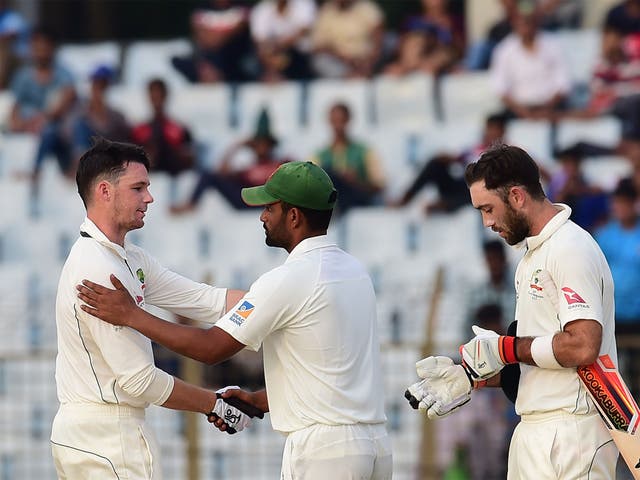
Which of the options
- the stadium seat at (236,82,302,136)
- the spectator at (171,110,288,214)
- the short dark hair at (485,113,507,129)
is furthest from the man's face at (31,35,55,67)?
the short dark hair at (485,113,507,129)

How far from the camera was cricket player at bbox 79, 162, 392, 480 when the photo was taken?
5.44 meters

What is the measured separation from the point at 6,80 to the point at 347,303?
33.1ft

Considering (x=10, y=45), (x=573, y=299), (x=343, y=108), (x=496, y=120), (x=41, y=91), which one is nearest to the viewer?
(x=573, y=299)

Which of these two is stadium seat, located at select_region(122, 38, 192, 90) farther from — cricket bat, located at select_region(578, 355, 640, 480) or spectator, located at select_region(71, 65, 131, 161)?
cricket bat, located at select_region(578, 355, 640, 480)

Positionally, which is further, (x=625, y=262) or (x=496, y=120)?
(x=496, y=120)

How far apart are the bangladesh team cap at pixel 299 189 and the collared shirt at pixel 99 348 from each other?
0.65 m

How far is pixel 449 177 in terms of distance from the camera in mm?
12055

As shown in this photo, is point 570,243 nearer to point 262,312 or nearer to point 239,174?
point 262,312

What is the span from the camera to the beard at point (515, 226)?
218 inches

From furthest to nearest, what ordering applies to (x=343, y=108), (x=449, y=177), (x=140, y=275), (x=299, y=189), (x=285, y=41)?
(x=285, y=41), (x=343, y=108), (x=449, y=177), (x=140, y=275), (x=299, y=189)

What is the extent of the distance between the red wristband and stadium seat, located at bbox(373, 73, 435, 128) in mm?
7946

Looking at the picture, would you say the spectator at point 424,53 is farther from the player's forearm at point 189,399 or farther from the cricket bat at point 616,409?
the cricket bat at point 616,409

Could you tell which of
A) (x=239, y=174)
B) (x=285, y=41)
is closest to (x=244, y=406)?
(x=239, y=174)

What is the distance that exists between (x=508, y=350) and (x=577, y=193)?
19.6 ft
